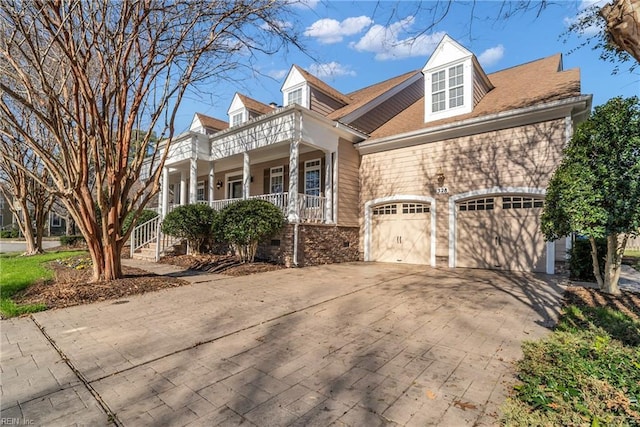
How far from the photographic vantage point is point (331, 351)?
11.0ft

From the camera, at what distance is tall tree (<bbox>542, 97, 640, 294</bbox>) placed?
4973mm

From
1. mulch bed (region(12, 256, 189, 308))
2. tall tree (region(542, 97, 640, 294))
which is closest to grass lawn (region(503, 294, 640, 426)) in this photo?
tall tree (region(542, 97, 640, 294))

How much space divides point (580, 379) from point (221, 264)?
327 inches

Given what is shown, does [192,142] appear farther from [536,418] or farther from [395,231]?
[536,418]

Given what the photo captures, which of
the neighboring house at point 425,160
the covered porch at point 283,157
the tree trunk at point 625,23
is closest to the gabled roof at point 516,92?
the neighboring house at point 425,160

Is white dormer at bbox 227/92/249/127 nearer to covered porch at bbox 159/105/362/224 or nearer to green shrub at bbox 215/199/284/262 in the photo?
covered porch at bbox 159/105/362/224

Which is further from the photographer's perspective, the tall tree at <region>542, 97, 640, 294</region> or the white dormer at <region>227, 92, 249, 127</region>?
the white dormer at <region>227, 92, 249, 127</region>

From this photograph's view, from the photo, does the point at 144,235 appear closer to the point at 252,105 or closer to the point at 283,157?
the point at 283,157

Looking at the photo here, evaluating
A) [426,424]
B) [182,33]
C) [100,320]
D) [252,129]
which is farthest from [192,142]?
[426,424]

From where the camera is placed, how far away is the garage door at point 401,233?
1033 cm

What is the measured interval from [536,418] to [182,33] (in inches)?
310

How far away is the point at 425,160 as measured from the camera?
1020 centimetres

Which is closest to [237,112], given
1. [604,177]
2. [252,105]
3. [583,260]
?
[252,105]

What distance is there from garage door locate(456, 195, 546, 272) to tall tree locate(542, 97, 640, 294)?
103 inches
